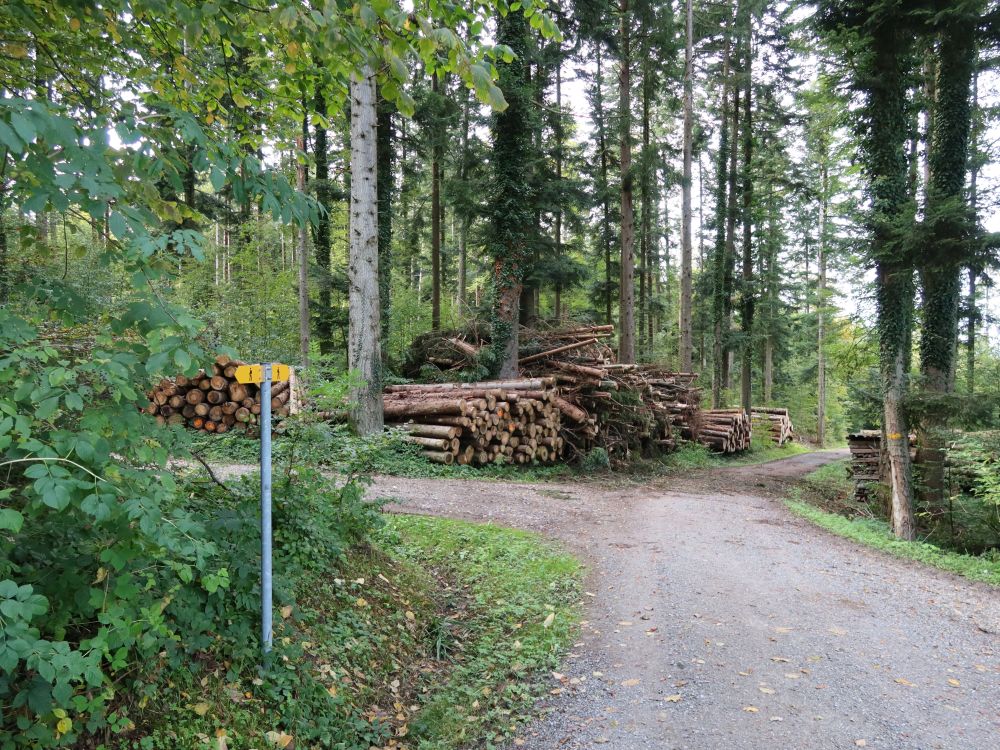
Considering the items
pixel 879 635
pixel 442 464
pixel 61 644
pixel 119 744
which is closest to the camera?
pixel 61 644

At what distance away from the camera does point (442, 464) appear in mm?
11805

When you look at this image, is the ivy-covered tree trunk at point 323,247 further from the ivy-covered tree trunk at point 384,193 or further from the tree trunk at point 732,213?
the tree trunk at point 732,213

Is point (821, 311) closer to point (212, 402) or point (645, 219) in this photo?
point (645, 219)

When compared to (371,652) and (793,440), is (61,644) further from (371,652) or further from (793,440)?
(793,440)

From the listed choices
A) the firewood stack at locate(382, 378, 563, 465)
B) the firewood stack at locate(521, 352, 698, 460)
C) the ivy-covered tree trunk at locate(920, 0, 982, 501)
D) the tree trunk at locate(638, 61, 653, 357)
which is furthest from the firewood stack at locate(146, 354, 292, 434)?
the tree trunk at locate(638, 61, 653, 357)

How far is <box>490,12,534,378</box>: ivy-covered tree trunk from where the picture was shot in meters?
14.7

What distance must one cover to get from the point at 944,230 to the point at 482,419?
A: 913 cm

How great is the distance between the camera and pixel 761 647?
4438mm

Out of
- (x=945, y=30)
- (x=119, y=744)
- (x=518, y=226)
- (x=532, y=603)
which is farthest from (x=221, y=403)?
(x=945, y=30)

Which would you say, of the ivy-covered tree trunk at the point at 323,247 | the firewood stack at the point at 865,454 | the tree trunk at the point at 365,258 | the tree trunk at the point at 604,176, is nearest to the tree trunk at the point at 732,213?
the tree trunk at the point at 604,176

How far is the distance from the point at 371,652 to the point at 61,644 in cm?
246

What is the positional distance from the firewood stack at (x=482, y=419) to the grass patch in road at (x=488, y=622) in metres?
4.60

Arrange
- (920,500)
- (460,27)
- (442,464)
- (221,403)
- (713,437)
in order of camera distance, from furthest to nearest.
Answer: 1. (713,437)
2. (221,403)
3. (442,464)
4. (920,500)
5. (460,27)

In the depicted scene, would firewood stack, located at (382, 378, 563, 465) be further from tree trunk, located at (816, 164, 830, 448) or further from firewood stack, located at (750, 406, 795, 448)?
tree trunk, located at (816, 164, 830, 448)
